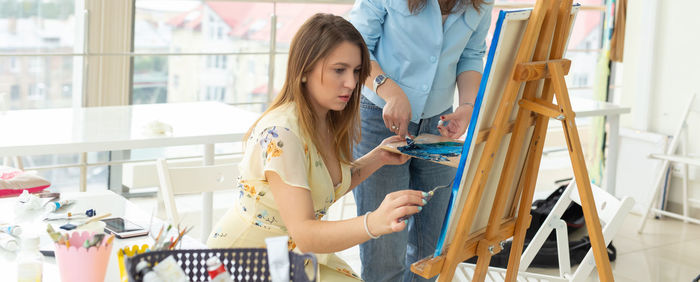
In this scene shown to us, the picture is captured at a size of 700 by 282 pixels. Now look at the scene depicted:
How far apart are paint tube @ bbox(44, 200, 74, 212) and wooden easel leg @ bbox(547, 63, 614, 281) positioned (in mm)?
1207

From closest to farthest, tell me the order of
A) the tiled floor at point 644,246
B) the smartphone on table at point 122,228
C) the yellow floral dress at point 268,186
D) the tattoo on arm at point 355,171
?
1. the yellow floral dress at point 268,186
2. the smartphone on table at point 122,228
3. the tattoo on arm at point 355,171
4. the tiled floor at point 644,246

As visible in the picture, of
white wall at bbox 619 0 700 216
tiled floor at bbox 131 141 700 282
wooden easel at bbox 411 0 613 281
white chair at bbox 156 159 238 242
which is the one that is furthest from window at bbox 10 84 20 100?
wooden easel at bbox 411 0 613 281

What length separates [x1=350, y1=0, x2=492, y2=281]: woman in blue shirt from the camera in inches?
79.0

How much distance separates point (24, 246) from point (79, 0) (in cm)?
248

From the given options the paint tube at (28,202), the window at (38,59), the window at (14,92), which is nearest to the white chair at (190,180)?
the paint tube at (28,202)

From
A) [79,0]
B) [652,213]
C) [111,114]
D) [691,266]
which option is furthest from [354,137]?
[652,213]

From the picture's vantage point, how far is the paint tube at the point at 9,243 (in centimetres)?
152

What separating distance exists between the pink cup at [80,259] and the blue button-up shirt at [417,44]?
3.06 ft

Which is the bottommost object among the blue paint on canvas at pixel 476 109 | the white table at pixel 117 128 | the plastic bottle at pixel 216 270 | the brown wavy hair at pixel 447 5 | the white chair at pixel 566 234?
the white chair at pixel 566 234

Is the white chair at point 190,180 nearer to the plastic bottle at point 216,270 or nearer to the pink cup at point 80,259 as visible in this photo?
the pink cup at point 80,259

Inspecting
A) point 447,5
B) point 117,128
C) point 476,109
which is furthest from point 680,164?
point 476,109

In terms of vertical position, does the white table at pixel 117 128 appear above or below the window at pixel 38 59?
below

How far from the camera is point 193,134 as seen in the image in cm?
284

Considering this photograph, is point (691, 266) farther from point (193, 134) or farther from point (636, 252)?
point (193, 134)
